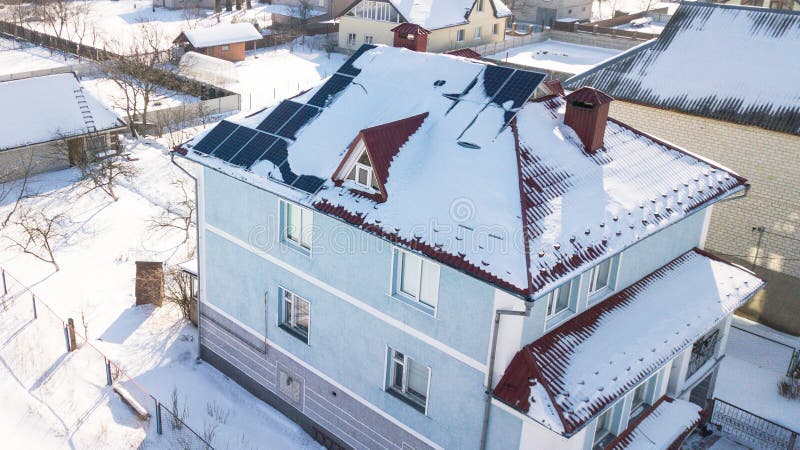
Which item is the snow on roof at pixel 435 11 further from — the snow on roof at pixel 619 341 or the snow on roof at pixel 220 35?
the snow on roof at pixel 619 341

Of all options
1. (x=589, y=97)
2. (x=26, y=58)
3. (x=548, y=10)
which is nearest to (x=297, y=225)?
(x=589, y=97)

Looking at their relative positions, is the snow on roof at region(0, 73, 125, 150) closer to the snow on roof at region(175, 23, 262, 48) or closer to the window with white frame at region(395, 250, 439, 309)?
the snow on roof at region(175, 23, 262, 48)

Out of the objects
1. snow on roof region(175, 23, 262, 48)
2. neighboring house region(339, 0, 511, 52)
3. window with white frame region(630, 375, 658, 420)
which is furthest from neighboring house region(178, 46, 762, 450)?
neighboring house region(339, 0, 511, 52)

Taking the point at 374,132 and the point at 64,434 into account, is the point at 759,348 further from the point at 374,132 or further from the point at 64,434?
the point at 64,434

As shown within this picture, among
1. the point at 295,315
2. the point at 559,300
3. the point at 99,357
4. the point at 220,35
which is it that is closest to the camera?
the point at 559,300

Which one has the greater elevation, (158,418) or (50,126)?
(50,126)

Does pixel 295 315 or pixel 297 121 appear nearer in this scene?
pixel 297 121

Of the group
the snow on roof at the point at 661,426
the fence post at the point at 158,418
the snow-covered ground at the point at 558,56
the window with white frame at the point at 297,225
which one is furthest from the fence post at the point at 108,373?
the snow-covered ground at the point at 558,56

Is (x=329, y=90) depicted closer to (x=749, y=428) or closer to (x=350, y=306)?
(x=350, y=306)
